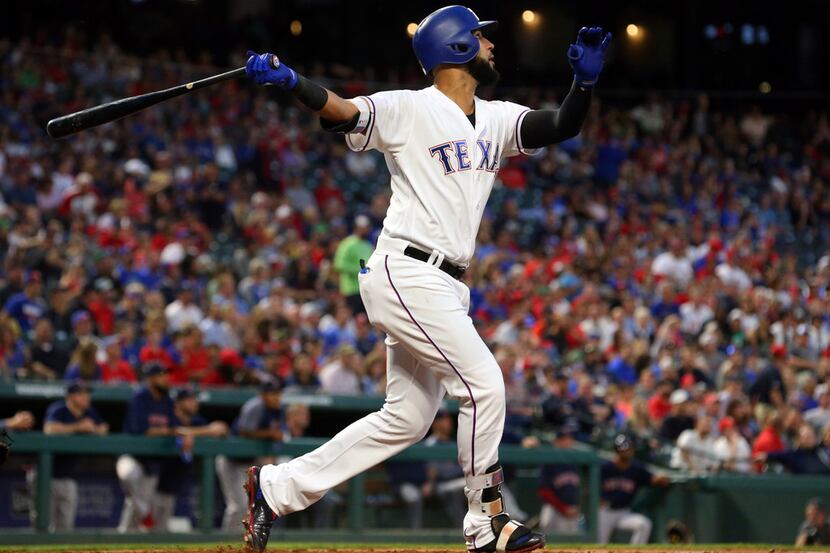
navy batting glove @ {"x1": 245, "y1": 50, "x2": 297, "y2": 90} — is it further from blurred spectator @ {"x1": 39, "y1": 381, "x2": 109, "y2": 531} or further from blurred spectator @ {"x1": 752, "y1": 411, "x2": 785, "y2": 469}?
blurred spectator @ {"x1": 752, "y1": 411, "x2": 785, "y2": 469}

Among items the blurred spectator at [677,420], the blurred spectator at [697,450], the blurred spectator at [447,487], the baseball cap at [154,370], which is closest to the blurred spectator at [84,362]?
the baseball cap at [154,370]

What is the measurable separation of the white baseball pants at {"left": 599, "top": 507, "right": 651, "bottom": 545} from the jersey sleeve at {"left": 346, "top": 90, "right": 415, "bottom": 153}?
589 cm

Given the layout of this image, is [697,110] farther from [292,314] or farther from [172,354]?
[172,354]

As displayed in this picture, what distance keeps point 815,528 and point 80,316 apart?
564 centimetres

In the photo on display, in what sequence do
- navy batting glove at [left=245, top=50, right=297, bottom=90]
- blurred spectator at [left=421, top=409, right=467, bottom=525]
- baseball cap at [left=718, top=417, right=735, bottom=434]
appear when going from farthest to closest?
baseball cap at [left=718, top=417, right=735, bottom=434] → blurred spectator at [left=421, top=409, right=467, bottom=525] → navy batting glove at [left=245, top=50, right=297, bottom=90]

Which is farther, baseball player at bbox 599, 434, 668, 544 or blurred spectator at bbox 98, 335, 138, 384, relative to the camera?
baseball player at bbox 599, 434, 668, 544

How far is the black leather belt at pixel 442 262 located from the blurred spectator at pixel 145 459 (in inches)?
174

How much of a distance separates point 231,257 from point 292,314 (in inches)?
77.3

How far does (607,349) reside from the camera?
42.0 ft

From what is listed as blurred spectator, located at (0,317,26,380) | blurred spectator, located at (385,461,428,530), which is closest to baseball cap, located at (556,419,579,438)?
blurred spectator, located at (385,461,428,530)

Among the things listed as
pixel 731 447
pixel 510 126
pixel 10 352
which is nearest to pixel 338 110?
pixel 510 126

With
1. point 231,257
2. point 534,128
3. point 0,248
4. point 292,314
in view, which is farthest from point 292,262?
point 534,128

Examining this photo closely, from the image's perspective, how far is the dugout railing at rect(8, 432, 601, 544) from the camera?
8.21 meters

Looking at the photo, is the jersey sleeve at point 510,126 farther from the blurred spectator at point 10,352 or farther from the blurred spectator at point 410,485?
the blurred spectator at point 10,352
